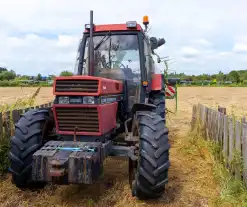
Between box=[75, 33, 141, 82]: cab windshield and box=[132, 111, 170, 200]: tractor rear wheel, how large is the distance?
5.63 ft

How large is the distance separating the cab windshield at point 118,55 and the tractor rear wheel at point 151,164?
5.63 feet

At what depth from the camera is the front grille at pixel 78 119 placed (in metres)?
4.20

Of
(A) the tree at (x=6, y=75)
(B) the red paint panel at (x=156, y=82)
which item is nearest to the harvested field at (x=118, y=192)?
(B) the red paint panel at (x=156, y=82)

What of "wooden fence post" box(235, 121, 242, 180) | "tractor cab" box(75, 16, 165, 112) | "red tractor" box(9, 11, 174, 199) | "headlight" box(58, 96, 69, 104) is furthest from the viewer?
"tractor cab" box(75, 16, 165, 112)

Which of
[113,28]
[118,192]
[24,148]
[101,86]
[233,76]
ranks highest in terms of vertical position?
[113,28]

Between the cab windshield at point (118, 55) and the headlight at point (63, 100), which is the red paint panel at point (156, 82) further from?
the headlight at point (63, 100)

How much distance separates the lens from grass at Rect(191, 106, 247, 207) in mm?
4055

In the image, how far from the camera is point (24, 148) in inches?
169

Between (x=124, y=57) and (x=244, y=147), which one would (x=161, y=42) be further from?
(x=244, y=147)

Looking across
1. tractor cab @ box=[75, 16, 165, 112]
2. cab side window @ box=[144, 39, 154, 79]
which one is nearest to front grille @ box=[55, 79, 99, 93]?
tractor cab @ box=[75, 16, 165, 112]

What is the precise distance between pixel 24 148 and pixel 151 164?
1760mm

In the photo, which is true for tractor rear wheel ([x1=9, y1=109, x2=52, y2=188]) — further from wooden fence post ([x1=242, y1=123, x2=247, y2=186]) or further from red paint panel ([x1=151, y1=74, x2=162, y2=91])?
wooden fence post ([x1=242, y1=123, x2=247, y2=186])

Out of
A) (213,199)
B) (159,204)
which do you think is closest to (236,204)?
(213,199)

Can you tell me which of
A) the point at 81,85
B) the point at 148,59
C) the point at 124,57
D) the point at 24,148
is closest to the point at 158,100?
the point at 148,59
